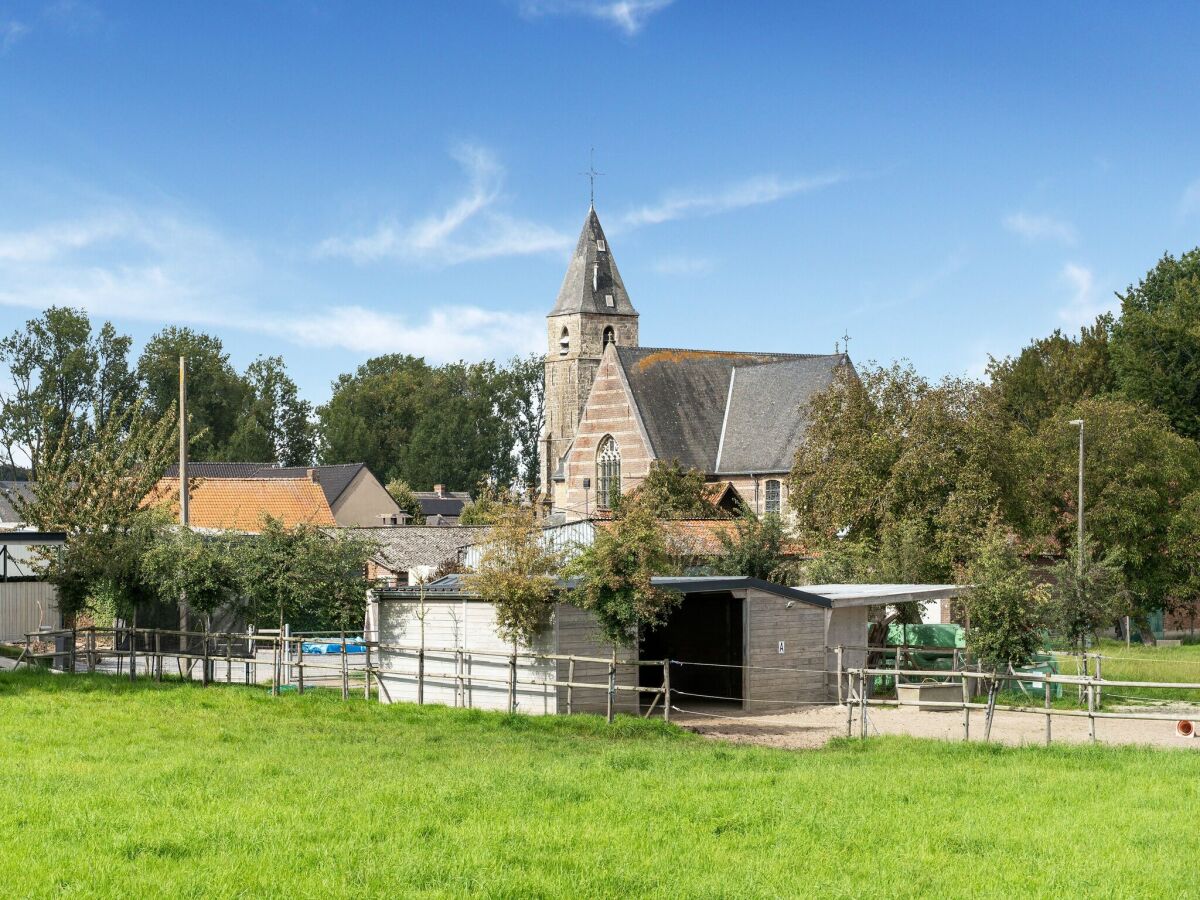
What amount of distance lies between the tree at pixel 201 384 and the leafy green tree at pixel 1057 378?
183ft

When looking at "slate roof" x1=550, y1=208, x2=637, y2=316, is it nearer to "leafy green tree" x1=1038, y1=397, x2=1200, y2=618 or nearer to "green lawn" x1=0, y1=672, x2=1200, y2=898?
"leafy green tree" x1=1038, y1=397, x2=1200, y2=618

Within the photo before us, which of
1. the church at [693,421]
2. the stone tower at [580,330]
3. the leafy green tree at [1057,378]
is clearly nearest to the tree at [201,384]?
the stone tower at [580,330]

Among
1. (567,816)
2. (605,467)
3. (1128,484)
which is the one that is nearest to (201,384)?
(605,467)

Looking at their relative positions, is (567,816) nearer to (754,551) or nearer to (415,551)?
(754,551)

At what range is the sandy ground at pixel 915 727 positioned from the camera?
22.2m

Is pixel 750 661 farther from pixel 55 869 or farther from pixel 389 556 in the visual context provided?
pixel 389 556

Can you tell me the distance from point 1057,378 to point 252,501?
38.8 meters

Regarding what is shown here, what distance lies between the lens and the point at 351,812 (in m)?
13.3

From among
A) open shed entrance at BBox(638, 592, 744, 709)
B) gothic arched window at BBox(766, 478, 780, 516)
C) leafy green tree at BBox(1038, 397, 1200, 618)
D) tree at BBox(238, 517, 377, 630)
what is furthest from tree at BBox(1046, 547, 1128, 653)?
gothic arched window at BBox(766, 478, 780, 516)

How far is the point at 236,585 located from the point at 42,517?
1384cm

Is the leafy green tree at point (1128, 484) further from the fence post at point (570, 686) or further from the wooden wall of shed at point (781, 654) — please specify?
the fence post at point (570, 686)

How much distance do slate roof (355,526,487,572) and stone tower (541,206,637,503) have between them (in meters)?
40.4

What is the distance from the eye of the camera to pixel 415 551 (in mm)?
51281

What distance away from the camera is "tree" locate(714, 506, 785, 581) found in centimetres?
3955
